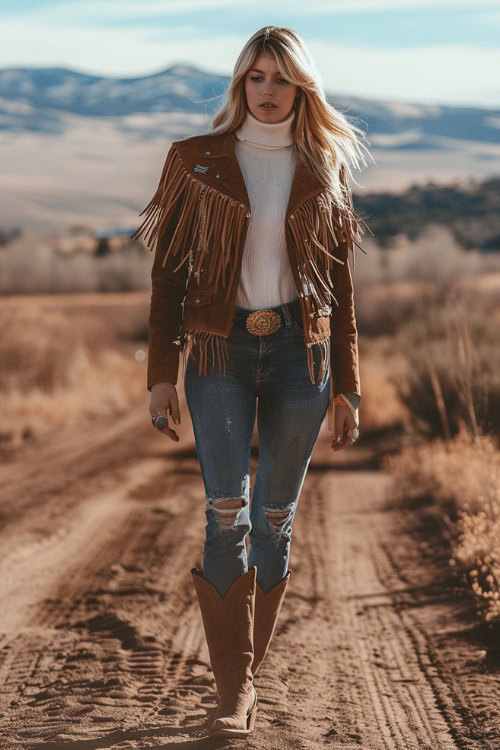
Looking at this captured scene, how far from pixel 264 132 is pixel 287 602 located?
3.30 metres

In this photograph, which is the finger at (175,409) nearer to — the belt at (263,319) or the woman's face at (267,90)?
the belt at (263,319)

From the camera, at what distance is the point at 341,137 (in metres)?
3.91

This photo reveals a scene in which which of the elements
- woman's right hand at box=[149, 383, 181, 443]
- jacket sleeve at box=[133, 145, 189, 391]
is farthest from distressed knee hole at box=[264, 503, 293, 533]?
jacket sleeve at box=[133, 145, 189, 391]

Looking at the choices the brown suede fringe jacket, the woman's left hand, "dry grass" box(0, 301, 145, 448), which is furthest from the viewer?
"dry grass" box(0, 301, 145, 448)

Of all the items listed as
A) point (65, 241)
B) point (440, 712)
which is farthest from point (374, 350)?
point (65, 241)

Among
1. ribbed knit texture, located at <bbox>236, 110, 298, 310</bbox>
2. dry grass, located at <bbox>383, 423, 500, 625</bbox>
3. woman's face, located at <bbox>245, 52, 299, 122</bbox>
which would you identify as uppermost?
woman's face, located at <bbox>245, 52, 299, 122</bbox>

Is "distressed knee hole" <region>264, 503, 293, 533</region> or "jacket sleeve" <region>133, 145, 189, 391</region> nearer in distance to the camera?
"jacket sleeve" <region>133, 145, 189, 391</region>

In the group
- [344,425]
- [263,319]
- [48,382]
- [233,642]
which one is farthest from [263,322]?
[48,382]

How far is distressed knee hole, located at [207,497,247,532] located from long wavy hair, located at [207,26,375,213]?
3.36 ft

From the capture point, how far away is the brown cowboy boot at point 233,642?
380 centimetres

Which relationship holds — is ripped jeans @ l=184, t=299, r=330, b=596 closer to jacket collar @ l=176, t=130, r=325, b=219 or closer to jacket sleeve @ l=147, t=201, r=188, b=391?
jacket sleeve @ l=147, t=201, r=188, b=391

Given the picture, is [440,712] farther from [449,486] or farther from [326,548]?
[449,486]

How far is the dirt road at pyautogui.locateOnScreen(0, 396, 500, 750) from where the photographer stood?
13.6ft

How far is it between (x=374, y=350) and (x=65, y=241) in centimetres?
6691
